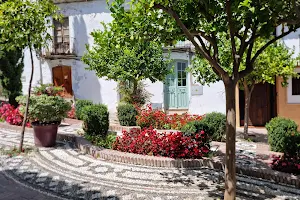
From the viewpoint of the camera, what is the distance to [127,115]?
34.8 ft

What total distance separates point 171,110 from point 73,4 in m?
7.60

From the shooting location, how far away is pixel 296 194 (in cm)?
475

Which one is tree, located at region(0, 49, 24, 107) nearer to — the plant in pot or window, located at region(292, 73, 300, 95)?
the plant in pot

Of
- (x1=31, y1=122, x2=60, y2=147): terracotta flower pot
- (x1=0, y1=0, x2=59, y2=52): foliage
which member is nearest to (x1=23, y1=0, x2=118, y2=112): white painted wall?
(x1=31, y1=122, x2=60, y2=147): terracotta flower pot

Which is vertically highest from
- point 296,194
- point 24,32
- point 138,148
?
point 24,32

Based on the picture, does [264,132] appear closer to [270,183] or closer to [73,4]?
[270,183]

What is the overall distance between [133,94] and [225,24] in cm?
877

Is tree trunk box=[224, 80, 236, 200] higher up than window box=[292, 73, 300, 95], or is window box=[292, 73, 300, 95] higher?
window box=[292, 73, 300, 95]

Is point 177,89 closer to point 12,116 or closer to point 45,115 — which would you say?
point 12,116

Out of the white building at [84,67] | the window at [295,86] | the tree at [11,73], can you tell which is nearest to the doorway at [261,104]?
the window at [295,86]

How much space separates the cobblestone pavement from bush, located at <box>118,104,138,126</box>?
160 inches

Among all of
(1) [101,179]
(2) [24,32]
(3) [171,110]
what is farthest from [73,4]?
(1) [101,179]

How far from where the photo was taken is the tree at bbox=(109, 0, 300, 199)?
3588 mm

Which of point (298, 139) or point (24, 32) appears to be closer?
point (298, 139)
